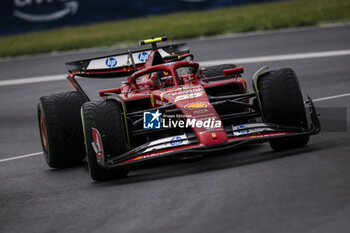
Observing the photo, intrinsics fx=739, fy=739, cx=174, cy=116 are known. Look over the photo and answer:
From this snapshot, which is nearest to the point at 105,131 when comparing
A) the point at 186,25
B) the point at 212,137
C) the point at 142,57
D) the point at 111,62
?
the point at 212,137

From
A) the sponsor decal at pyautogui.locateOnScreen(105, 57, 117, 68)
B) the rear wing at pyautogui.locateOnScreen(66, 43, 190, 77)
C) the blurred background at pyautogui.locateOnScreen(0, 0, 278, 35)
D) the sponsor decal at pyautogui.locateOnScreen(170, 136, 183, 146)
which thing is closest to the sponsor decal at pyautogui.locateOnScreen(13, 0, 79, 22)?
the blurred background at pyautogui.locateOnScreen(0, 0, 278, 35)

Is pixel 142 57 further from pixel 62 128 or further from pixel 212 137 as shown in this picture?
pixel 212 137

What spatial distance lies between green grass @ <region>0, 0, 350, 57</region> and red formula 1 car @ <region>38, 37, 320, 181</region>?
607 inches

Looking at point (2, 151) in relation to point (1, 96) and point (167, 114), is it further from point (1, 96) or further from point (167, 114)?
point (1, 96)

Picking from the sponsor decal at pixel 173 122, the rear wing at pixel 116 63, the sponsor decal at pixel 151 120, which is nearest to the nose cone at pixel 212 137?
the sponsor decal at pixel 173 122

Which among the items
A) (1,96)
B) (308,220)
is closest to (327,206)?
(308,220)

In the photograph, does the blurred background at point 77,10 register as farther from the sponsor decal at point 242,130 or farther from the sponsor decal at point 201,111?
the sponsor decal at point 242,130

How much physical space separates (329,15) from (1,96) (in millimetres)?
12197

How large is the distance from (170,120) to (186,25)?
62.9 feet

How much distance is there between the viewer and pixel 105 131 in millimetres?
7934

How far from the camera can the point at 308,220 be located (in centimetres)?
555

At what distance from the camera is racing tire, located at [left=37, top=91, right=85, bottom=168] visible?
9.24m

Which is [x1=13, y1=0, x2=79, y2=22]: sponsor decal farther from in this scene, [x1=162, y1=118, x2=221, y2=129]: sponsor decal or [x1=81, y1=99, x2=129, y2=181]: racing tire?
[x1=162, y1=118, x2=221, y2=129]: sponsor decal

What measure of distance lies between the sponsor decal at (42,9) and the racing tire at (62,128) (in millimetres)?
18429
